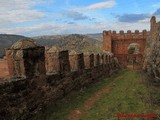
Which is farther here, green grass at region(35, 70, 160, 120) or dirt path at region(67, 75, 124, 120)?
dirt path at region(67, 75, 124, 120)

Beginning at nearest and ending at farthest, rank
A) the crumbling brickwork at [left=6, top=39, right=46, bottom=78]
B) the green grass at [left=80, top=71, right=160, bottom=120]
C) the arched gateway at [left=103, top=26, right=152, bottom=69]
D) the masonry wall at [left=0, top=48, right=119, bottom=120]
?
the masonry wall at [left=0, top=48, right=119, bottom=120] < the crumbling brickwork at [left=6, top=39, right=46, bottom=78] < the green grass at [left=80, top=71, right=160, bottom=120] < the arched gateway at [left=103, top=26, right=152, bottom=69]

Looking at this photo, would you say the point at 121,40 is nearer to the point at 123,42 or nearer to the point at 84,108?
the point at 123,42

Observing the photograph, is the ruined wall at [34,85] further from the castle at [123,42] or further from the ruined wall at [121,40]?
the ruined wall at [121,40]

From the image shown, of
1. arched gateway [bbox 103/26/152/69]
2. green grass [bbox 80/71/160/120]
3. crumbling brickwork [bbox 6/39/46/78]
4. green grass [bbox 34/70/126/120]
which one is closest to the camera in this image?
crumbling brickwork [bbox 6/39/46/78]

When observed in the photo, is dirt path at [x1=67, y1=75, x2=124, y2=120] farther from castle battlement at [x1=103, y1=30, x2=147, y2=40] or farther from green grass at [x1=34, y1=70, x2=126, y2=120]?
castle battlement at [x1=103, y1=30, x2=147, y2=40]

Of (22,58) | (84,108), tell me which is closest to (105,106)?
(84,108)

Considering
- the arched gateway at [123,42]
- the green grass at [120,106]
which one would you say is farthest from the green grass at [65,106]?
the arched gateway at [123,42]

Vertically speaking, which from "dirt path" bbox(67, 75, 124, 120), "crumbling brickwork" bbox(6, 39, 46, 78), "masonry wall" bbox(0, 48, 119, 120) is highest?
"crumbling brickwork" bbox(6, 39, 46, 78)

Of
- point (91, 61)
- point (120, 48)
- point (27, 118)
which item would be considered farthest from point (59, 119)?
point (120, 48)

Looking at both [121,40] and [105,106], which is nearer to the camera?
[105,106]

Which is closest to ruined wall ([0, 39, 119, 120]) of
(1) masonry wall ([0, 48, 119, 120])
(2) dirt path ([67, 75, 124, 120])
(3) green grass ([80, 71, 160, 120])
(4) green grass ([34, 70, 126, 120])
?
(1) masonry wall ([0, 48, 119, 120])

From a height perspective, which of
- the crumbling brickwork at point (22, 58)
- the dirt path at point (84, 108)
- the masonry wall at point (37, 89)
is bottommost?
the dirt path at point (84, 108)

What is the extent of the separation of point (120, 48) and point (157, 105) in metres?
33.1

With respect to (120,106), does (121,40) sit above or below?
above
